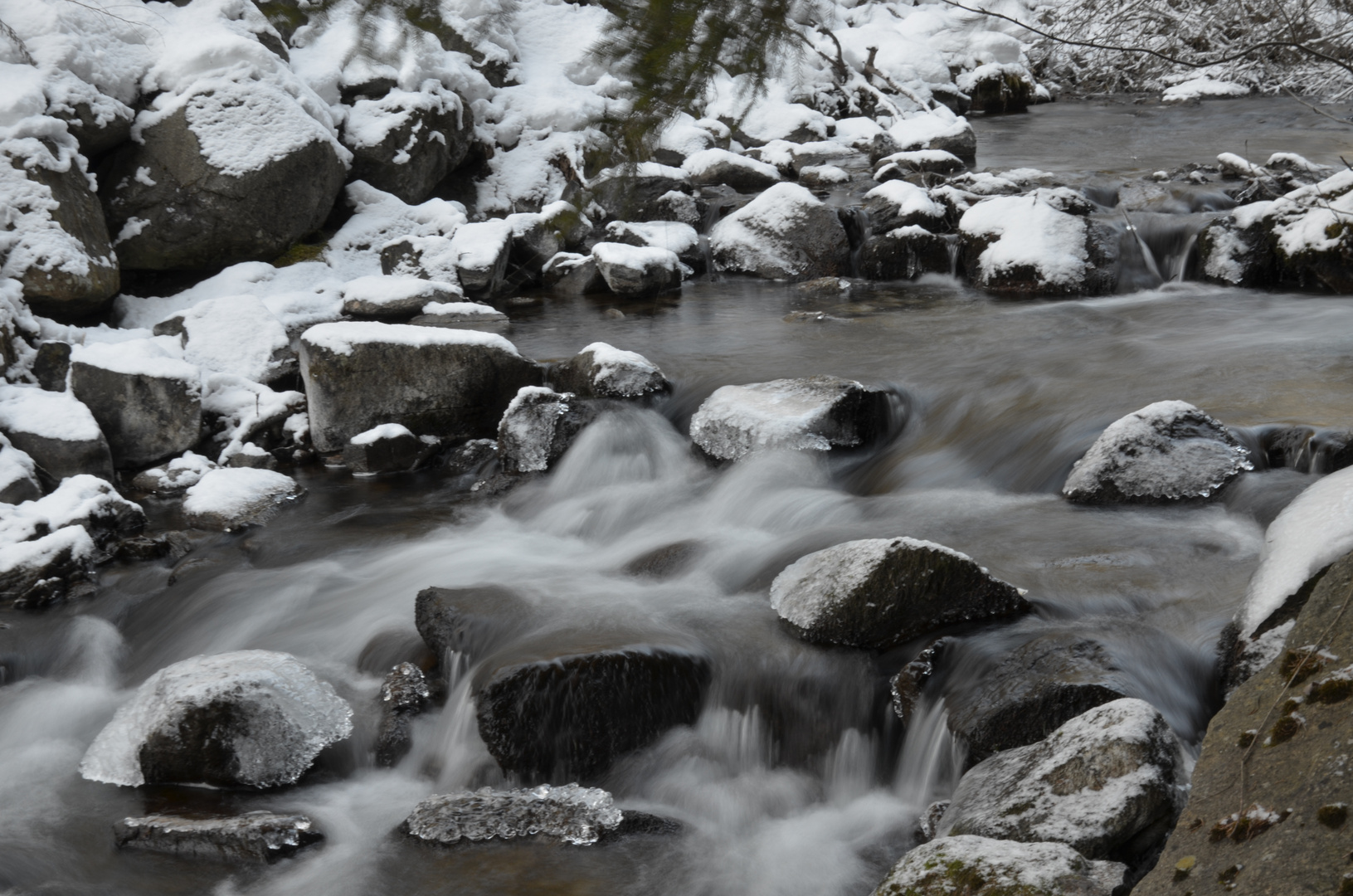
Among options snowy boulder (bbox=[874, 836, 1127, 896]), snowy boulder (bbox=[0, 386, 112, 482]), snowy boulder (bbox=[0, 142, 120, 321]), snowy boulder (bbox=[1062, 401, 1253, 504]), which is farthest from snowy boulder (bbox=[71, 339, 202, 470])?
snowy boulder (bbox=[874, 836, 1127, 896])

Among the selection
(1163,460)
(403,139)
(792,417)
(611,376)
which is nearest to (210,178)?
(403,139)

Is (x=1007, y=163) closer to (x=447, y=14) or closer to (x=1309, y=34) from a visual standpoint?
(x=1309, y=34)

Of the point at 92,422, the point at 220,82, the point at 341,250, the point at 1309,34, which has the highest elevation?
the point at 220,82

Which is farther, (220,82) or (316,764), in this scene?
(220,82)

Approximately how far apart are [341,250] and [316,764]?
7.22 metres

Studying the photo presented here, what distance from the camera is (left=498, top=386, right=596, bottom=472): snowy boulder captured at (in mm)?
6406

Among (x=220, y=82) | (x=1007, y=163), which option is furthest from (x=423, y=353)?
(x=1007, y=163)

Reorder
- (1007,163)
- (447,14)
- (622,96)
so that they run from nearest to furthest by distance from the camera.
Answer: (447,14), (622,96), (1007,163)

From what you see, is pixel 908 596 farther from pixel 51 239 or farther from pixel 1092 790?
pixel 51 239

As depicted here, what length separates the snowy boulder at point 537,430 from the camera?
21.0 ft

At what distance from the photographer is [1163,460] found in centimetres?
471

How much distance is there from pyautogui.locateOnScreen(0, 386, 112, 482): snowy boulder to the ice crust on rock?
164 inches

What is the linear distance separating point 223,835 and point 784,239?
794 centimetres

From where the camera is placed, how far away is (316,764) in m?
3.84
